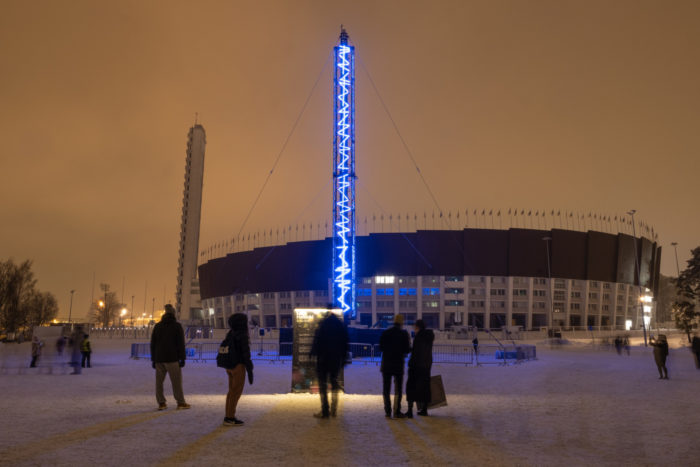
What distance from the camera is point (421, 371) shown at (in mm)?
10633

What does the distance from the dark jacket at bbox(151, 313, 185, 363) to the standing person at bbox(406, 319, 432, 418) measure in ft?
14.9

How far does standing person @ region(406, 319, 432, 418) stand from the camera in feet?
34.8

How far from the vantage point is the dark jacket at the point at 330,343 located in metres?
10.2

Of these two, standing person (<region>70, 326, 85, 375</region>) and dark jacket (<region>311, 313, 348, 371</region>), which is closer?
dark jacket (<region>311, 313, 348, 371</region>)

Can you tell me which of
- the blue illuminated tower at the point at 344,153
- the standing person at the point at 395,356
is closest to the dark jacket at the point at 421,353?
the standing person at the point at 395,356

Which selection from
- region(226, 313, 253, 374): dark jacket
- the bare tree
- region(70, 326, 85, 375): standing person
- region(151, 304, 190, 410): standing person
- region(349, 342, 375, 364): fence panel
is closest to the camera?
region(226, 313, 253, 374): dark jacket

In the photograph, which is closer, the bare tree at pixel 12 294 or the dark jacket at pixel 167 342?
the dark jacket at pixel 167 342

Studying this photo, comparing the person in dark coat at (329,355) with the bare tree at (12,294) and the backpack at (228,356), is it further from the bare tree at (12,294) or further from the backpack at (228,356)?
the bare tree at (12,294)

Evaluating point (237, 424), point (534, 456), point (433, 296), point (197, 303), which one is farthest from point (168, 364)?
point (197, 303)

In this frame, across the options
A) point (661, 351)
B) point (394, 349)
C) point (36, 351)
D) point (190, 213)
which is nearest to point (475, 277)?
point (190, 213)

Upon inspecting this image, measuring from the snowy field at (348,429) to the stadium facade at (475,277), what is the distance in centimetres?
8655

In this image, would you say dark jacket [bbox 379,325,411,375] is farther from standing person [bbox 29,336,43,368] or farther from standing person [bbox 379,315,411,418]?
standing person [bbox 29,336,43,368]

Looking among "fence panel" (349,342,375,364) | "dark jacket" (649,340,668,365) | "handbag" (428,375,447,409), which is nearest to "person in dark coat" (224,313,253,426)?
"handbag" (428,375,447,409)

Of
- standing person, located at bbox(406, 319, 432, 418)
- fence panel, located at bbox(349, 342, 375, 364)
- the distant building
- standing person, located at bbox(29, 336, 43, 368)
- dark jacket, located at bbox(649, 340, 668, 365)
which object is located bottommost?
fence panel, located at bbox(349, 342, 375, 364)
